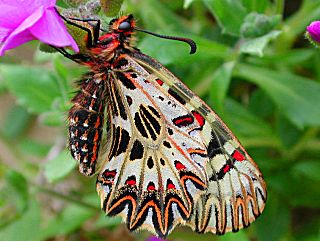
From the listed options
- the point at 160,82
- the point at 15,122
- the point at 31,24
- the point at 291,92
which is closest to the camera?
the point at 31,24

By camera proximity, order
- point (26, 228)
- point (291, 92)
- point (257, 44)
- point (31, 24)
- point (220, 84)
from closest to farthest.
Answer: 1. point (31, 24)
2. point (257, 44)
3. point (220, 84)
4. point (291, 92)
5. point (26, 228)

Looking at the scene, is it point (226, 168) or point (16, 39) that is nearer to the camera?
point (16, 39)

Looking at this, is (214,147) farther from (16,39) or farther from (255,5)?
(255,5)

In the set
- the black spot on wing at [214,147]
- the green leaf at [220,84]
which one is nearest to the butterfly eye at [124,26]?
the black spot on wing at [214,147]

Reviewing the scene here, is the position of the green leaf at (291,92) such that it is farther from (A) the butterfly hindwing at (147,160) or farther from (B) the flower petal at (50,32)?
(B) the flower petal at (50,32)

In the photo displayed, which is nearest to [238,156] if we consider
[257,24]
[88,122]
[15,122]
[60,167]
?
[88,122]

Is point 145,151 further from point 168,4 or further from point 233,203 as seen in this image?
point 168,4
